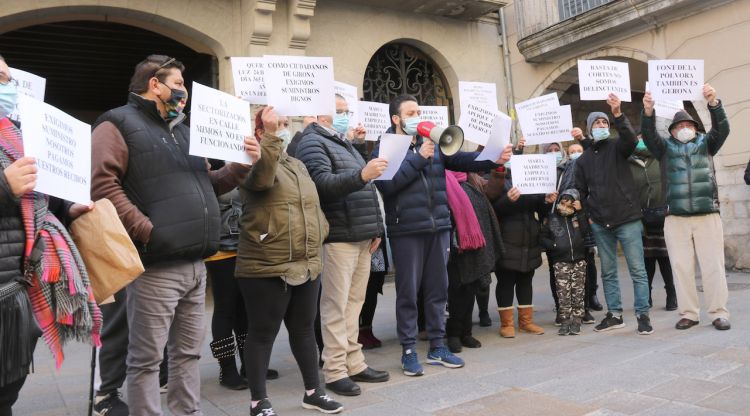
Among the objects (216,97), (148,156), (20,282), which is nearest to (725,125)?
(216,97)

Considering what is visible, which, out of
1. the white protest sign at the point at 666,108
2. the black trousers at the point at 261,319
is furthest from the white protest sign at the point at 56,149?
the white protest sign at the point at 666,108

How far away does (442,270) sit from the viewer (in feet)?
14.6

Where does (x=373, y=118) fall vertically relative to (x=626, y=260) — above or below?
above

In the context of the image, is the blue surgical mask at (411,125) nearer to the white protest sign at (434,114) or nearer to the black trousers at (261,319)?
the white protest sign at (434,114)

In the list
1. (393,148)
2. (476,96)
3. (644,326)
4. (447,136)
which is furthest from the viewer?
(644,326)

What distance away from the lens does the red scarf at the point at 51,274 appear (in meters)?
2.26

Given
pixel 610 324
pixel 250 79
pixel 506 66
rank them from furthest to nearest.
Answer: pixel 506 66, pixel 610 324, pixel 250 79

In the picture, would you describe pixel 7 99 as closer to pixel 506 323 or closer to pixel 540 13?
pixel 506 323

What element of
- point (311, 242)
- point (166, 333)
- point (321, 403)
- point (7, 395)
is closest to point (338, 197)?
point (311, 242)

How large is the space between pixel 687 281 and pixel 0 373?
5135mm

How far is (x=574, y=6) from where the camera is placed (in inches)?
444

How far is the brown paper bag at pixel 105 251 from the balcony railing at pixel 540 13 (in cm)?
1024

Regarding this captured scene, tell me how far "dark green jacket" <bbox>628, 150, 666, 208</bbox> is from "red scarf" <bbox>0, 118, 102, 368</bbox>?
5627mm

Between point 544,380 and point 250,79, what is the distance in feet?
8.97
